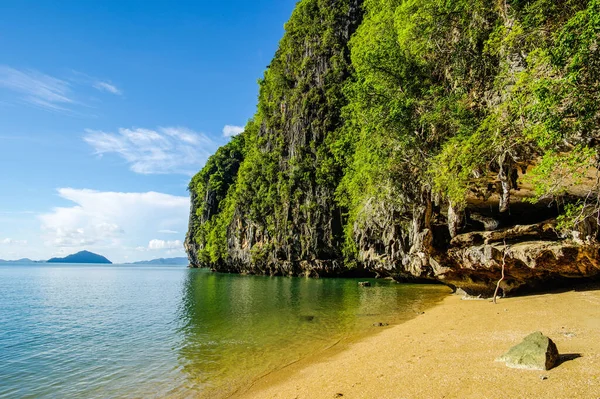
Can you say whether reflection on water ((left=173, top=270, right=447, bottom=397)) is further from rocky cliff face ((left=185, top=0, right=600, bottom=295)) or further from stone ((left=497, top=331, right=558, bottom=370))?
stone ((left=497, top=331, right=558, bottom=370))

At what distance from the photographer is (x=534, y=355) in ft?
20.9

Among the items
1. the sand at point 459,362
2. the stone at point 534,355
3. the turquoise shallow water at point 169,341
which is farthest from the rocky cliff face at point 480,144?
the turquoise shallow water at point 169,341

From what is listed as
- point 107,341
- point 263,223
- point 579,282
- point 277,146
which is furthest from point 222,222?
point 579,282

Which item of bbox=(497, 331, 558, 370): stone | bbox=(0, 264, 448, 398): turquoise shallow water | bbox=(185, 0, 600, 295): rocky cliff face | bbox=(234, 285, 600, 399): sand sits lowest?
bbox=(0, 264, 448, 398): turquoise shallow water

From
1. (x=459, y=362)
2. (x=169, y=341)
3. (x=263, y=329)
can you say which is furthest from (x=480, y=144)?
(x=169, y=341)

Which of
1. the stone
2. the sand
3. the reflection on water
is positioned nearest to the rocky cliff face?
the sand

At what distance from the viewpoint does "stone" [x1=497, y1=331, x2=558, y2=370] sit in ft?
20.4

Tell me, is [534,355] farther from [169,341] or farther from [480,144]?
[169,341]

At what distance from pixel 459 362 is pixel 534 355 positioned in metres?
1.75

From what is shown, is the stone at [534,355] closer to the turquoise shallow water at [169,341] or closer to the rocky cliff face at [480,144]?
the rocky cliff face at [480,144]

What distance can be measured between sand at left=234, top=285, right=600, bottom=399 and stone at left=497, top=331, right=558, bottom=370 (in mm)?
147

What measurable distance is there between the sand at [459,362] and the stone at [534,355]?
0.15m

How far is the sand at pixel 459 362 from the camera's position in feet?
19.3

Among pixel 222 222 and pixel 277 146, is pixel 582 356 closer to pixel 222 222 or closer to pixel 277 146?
pixel 277 146
